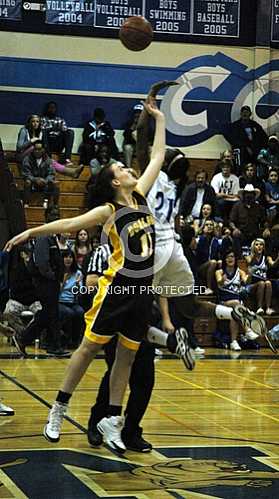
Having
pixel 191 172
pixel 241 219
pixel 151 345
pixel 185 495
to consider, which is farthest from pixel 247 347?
pixel 185 495

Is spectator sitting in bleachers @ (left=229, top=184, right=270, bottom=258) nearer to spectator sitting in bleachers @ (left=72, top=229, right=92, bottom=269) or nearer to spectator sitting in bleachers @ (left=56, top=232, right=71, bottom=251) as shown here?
spectator sitting in bleachers @ (left=72, top=229, right=92, bottom=269)

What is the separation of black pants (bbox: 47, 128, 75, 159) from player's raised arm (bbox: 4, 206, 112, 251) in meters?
11.2

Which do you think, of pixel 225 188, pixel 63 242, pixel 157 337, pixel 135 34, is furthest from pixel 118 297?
pixel 225 188

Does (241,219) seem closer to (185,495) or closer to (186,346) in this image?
(186,346)

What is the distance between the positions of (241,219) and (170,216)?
Result: 8.60m

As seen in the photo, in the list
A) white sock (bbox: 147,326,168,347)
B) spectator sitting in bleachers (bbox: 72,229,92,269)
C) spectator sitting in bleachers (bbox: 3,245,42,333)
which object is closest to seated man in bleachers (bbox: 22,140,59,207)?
spectator sitting in bleachers (bbox: 72,229,92,269)

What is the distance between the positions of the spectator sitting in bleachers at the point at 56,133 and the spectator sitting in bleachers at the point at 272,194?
11.0 ft

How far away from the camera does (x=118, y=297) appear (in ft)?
20.4

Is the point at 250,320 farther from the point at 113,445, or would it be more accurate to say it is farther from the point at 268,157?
the point at 268,157

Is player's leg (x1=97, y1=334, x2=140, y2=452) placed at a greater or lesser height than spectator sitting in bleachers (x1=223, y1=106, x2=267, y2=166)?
lesser

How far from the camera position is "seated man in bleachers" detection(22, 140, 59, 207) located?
52.4ft

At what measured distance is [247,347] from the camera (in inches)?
529

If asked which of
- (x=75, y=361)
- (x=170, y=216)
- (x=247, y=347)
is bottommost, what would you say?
(x=247, y=347)

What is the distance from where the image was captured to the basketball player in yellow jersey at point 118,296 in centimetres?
621
